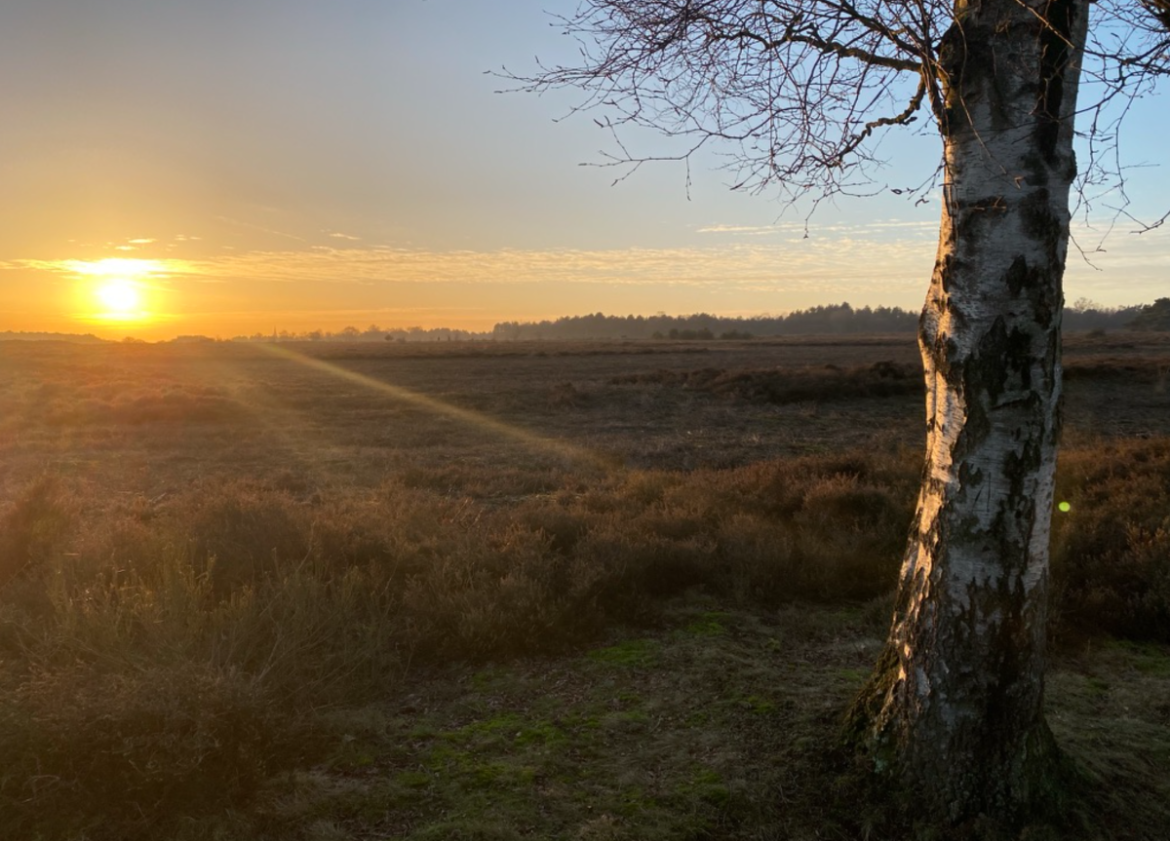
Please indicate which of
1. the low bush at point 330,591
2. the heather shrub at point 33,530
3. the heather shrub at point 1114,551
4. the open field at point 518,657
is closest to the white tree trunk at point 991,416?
→ the open field at point 518,657

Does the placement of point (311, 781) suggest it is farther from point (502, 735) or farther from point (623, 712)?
point (623, 712)

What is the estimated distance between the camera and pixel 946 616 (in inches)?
121

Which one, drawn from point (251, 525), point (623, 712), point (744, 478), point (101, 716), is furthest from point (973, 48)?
point (744, 478)

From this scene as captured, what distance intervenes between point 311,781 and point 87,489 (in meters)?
9.66

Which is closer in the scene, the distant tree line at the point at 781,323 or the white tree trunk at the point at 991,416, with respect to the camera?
the white tree trunk at the point at 991,416

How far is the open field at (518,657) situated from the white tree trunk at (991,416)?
1.18 ft

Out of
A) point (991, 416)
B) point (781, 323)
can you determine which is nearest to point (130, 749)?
point (991, 416)

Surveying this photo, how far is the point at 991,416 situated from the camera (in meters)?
2.88

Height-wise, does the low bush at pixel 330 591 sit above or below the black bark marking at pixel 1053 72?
below

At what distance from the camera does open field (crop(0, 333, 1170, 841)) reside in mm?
3189

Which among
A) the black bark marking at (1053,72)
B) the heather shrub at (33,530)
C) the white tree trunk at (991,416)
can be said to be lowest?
the heather shrub at (33,530)

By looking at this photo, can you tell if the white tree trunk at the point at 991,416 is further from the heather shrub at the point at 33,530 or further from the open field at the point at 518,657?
the heather shrub at the point at 33,530

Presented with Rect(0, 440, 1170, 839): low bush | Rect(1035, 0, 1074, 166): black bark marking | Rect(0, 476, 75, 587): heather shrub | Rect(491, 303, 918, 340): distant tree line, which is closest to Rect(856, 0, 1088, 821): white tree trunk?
Rect(1035, 0, 1074, 166): black bark marking

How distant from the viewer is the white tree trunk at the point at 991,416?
2816 millimetres
